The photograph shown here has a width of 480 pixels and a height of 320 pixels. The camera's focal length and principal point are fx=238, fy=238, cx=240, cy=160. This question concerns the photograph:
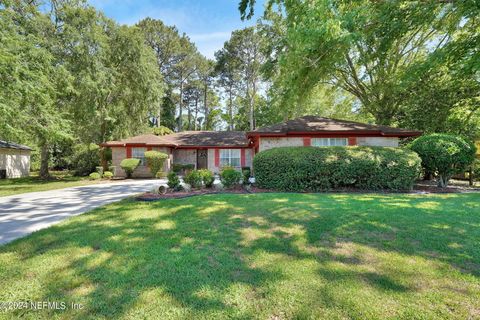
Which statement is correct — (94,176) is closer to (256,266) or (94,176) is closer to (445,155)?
(256,266)

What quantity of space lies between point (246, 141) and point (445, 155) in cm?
1224

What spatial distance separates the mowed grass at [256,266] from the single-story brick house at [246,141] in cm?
828

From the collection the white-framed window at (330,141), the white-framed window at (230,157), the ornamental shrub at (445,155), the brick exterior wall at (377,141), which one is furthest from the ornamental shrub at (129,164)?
the ornamental shrub at (445,155)

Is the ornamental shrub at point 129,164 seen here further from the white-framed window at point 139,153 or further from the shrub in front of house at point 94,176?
the shrub in front of house at point 94,176

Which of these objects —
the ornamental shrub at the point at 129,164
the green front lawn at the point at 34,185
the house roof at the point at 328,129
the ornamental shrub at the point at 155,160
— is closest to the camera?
the green front lawn at the point at 34,185

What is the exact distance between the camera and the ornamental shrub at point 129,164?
16.1 metres

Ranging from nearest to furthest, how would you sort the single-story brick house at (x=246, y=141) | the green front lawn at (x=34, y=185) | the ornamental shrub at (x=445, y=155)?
the ornamental shrub at (x=445, y=155) → the green front lawn at (x=34, y=185) → the single-story brick house at (x=246, y=141)

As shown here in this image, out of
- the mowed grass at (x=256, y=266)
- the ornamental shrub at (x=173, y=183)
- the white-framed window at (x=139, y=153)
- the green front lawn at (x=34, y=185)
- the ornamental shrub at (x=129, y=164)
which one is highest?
the white-framed window at (x=139, y=153)

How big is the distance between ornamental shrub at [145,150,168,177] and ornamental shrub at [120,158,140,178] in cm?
81

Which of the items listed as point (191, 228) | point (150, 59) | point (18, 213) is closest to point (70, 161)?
point (150, 59)

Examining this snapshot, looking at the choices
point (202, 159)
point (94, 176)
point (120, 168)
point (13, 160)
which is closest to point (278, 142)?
point (202, 159)

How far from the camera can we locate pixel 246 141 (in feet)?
62.5

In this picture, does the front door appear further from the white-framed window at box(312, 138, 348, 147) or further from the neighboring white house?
the neighboring white house

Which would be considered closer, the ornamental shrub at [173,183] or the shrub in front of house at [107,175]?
the ornamental shrub at [173,183]
